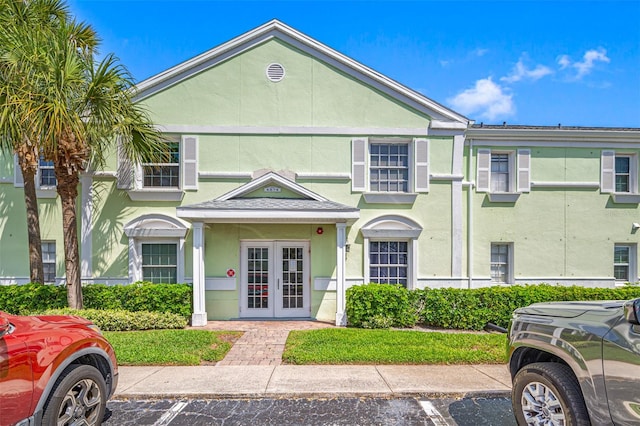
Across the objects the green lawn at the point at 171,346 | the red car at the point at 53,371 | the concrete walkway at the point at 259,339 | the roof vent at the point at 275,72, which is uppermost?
the roof vent at the point at 275,72

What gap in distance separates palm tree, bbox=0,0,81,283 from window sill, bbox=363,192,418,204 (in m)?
8.17

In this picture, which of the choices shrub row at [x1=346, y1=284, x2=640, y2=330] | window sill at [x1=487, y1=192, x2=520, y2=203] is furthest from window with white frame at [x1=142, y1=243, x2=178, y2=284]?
window sill at [x1=487, y1=192, x2=520, y2=203]

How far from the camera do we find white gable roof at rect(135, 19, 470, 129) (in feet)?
34.0

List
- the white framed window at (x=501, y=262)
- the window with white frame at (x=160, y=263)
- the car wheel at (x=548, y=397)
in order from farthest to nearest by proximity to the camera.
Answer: the white framed window at (x=501, y=262)
the window with white frame at (x=160, y=263)
the car wheel at (x=548, y=397)

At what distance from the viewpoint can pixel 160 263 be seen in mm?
10320

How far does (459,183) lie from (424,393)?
23.9 ft

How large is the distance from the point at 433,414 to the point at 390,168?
748cm

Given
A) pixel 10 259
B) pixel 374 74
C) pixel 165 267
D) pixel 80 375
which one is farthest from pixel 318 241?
pixel 10 259

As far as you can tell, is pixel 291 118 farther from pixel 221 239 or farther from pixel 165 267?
pixel 165 267

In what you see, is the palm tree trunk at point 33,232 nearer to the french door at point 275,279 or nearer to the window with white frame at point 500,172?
the french door at point 275,279

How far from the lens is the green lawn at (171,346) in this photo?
20.9 feet

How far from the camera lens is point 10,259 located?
10164mm

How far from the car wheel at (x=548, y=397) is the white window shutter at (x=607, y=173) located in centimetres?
1052

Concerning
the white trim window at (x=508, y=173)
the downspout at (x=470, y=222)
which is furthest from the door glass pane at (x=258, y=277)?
the white trim window at (x=508, y=173)
